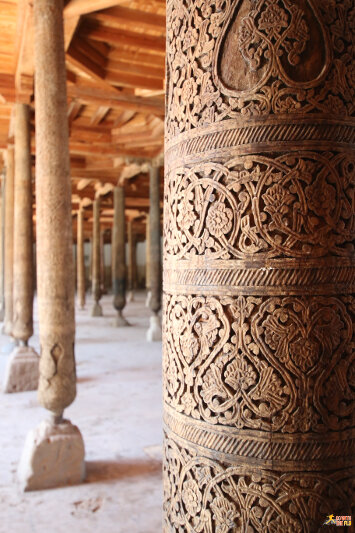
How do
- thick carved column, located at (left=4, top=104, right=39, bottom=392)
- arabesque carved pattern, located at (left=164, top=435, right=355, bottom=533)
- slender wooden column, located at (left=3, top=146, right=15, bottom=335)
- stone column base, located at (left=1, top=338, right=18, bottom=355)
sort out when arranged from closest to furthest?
arabesque carved pattern, located at (left=164, top=435, right=355, bottom=533) → thick carved column, located at (left=4, top=104, right=39, bottom=392) → stone column base, located at (left=1, top=338, right=18, bottom=355) → slender wooden column, located at (left=3, top=146, right=15, bottom=335)

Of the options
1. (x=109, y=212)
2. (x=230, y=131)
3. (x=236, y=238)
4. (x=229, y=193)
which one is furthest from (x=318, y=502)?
(x=109, y=212)

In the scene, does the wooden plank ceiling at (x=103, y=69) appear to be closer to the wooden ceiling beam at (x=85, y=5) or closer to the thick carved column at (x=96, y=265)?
the wooden ceiling beam at (x=85, y=5)

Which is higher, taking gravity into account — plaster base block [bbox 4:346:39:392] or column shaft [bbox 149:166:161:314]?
column shaft [bbox 149:166:161:314]

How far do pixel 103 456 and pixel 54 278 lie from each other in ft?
4.93

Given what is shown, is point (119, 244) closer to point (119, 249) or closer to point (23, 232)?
point (119, 249)

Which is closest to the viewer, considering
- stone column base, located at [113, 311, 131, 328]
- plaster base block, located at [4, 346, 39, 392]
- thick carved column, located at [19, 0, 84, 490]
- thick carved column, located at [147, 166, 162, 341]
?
thick carved column, located at [19, 0, 84, 490]

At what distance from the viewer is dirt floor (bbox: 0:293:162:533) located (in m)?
2.89

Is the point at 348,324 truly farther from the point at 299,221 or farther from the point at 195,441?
the point at 195,441

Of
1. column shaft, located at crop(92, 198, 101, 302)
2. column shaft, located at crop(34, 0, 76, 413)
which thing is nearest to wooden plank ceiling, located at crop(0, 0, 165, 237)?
column shaft, located at crop(34, 0, 76, 413)

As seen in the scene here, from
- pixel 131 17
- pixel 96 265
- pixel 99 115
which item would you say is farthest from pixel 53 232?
pixel 96 265

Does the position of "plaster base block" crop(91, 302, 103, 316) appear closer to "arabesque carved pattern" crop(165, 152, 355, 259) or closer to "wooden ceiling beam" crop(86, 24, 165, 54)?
"wooden ceiling beam" crop(86, 24, 165, 54)

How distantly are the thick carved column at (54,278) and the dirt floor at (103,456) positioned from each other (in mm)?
245

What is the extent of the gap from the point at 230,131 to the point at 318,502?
0.95 metres

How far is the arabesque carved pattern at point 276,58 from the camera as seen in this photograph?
3.98ft
